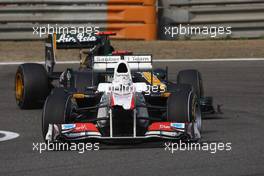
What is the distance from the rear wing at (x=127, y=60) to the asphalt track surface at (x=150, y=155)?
3.15ft

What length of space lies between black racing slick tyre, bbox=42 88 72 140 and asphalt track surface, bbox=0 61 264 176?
33cm

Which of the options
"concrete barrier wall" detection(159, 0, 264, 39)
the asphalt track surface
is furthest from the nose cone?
"concrete barrier wall" detection(159, 0, 264, 39)

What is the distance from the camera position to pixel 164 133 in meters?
9.20

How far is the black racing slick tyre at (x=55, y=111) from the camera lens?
9.30m

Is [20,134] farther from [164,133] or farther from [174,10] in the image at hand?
[174,10]

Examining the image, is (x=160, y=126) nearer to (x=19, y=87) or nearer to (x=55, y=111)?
(x=55, y=111)

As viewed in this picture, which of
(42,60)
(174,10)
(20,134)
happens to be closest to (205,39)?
(174,10)

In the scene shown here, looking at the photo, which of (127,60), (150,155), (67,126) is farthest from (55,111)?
(127,60)

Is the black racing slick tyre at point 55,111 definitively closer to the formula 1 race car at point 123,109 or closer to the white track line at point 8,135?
the formula 1 race car at point 123,109

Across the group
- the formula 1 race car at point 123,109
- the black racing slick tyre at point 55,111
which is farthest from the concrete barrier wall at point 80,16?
the black racing slick tyre at point 55,111

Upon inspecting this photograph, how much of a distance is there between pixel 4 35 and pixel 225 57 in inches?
191

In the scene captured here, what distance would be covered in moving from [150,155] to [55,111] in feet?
3.67

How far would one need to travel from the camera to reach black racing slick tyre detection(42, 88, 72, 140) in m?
9.30

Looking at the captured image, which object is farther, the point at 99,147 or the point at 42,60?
the point at 42,60
